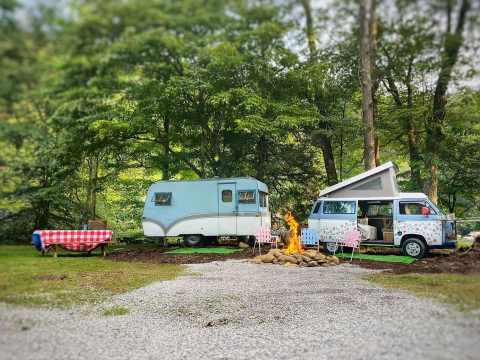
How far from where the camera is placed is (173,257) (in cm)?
1331

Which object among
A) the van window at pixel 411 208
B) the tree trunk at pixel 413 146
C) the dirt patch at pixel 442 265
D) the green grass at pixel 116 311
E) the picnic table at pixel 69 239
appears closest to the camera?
the green grass at pixel 116 311

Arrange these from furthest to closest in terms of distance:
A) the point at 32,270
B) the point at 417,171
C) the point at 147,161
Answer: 1. the point at 147,161
2. the point at 417,171
3. the point at 32,270

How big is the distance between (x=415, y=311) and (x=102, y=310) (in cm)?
500

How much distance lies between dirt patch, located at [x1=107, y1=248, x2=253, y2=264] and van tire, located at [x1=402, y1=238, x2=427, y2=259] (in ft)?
15.4

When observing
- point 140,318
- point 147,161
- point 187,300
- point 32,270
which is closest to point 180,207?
point 147,161

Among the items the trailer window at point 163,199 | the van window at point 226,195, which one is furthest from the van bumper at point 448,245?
the trailer window at point 163,199

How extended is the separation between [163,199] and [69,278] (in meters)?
6.86

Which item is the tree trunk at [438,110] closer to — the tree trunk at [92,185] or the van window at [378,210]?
the van window at [378,210]

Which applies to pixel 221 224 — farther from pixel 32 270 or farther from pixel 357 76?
pixel 357 76

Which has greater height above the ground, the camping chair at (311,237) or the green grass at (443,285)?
the camping chair at (311,237)

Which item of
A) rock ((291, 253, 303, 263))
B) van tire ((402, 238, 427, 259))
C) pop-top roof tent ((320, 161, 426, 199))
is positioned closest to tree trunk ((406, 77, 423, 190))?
pop-top roof tent ((320, 161, 426, 199))

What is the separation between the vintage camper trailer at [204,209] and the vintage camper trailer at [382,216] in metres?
2.48

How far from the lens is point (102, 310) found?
279 inches

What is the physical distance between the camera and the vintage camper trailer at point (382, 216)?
12.2 metres
